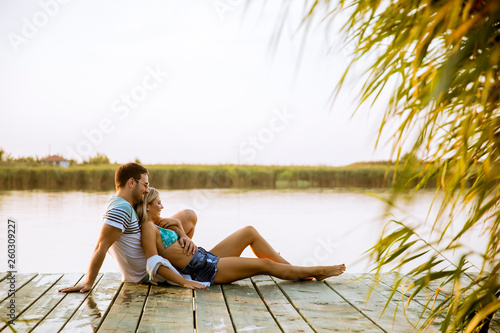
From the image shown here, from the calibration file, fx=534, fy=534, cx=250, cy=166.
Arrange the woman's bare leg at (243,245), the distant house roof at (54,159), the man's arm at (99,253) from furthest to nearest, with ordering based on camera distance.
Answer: the distant house roof at (54,159)
the woman's bare leg at (243,245)
the man's arm at (99,253)

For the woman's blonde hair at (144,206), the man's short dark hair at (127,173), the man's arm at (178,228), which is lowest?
the man's arm at (178,228)

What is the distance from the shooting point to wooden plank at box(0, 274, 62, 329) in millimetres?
2998

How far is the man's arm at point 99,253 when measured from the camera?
3.27 meters

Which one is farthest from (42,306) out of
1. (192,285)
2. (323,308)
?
(323,308)

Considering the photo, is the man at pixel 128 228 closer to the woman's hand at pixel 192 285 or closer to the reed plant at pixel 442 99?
the woman's hand at pixel 192 285

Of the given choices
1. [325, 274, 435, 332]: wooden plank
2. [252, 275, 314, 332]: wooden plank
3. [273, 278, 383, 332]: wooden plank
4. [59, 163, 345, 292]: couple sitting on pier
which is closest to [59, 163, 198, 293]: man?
[59, 163, 345, 292]: couple sitting on pier

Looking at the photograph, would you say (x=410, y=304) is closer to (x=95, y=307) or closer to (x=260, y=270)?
(x=260, y=270)

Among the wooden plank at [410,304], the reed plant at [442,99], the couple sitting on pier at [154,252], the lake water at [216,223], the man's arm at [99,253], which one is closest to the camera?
the reed plant at [442,99]

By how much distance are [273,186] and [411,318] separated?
48.7 feet

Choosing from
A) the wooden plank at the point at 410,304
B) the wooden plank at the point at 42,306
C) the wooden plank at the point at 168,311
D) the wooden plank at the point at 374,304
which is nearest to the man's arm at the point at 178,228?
the wooden plank at the point at 168,311

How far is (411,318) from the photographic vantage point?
110 inches

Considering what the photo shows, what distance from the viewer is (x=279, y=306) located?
3010 mm

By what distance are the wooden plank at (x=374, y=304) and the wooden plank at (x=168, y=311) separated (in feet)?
2.80

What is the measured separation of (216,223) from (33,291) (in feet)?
19.7
